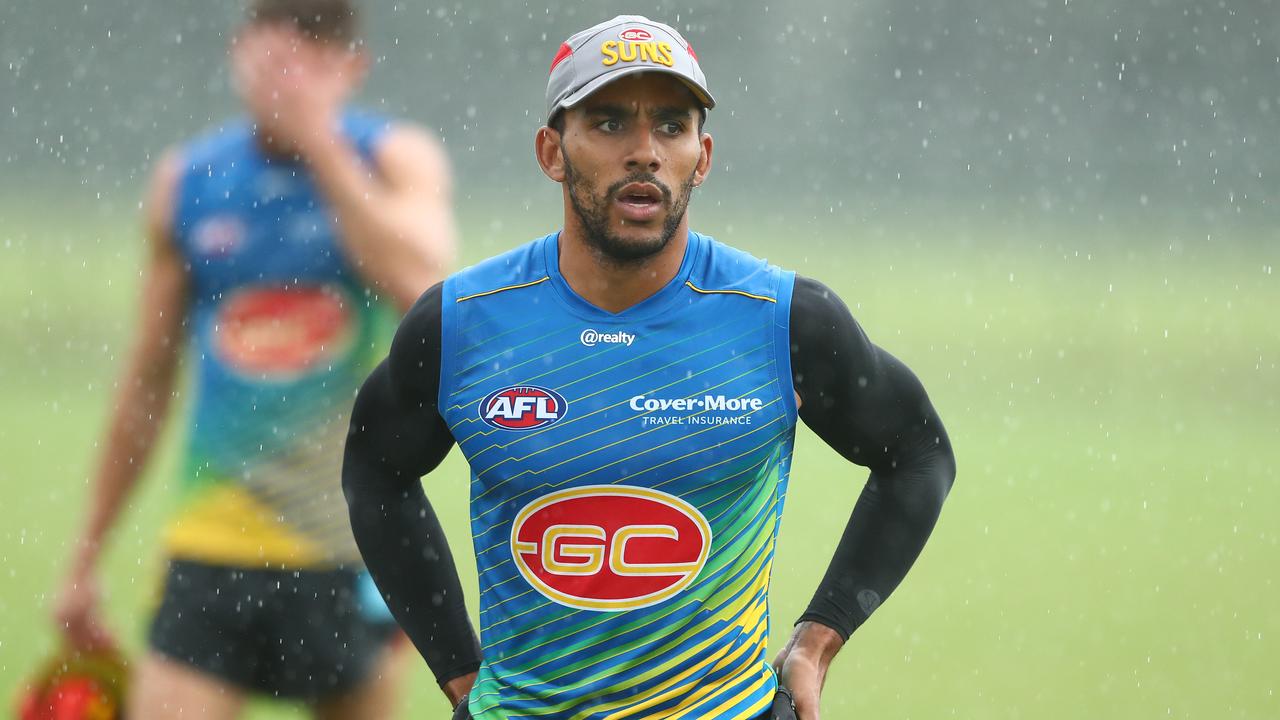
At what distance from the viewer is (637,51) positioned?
266cm

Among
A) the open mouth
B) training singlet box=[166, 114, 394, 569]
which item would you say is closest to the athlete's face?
the open mouth

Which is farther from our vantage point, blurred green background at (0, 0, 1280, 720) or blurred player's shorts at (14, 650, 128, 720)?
blurred green background at (0, 0, 1280, 720)

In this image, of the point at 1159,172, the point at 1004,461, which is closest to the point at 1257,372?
the point at 1004,461

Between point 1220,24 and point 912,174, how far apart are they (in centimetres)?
547

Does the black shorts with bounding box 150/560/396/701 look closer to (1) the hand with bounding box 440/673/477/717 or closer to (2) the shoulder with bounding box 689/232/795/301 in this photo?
(1) the hand with bounding box 440/673/477/717

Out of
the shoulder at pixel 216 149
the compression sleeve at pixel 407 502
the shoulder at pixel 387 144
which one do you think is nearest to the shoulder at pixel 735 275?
the compression sleeve at pixel 407 502

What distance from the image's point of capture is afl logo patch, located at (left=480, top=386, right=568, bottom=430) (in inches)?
107

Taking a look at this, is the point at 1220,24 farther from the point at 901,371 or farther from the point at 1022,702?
the point at 901,371

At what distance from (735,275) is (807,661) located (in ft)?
2.38

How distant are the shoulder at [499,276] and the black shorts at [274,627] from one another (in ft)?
4.14

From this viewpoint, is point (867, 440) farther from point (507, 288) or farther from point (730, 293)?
point (507, 288)

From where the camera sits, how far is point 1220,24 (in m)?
25.5

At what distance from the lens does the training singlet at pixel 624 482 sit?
2689 mm

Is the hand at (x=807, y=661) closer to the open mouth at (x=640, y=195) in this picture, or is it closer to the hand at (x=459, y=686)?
the hand at (x=459, y=686)
